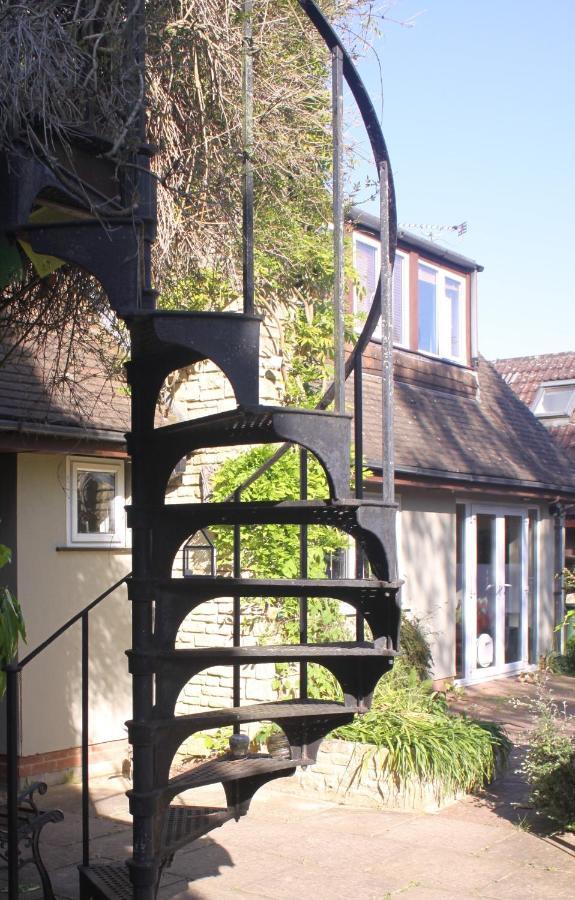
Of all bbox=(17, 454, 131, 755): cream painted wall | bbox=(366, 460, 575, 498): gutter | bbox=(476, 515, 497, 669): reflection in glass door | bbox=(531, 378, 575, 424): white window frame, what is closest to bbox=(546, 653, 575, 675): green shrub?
bbox=(476, 515, 497, 669): reflection in glass door

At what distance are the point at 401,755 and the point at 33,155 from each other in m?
4.37

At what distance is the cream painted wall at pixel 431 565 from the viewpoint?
1073 centimetres

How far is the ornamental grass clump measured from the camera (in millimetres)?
6523

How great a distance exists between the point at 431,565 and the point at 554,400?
8.31 m

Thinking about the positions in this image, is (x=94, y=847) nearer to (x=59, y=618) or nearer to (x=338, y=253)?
(x=59, y=618)

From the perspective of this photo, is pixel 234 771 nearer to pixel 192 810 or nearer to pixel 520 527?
pixel 192 810

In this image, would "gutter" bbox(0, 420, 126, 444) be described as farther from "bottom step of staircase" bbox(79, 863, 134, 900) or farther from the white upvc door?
the white upvc door

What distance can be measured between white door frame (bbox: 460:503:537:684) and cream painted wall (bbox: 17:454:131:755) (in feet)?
16.2

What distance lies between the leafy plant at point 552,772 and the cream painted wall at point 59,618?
3067 millimetres

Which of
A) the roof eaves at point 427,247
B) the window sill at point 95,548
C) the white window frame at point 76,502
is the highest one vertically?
the roof eaves at point 427,247

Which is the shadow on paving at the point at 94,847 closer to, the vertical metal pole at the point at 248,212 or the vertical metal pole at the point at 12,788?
the vertical metal pole at the point at 12,788

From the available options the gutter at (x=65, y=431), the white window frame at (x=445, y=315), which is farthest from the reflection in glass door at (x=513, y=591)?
the gutter at (x=65, y=431)

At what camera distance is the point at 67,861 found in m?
5.56

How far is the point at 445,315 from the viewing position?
12844 mm
